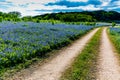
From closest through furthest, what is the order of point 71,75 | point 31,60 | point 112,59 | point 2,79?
point 2,79
point 71,75
point 31,60
point 112,59

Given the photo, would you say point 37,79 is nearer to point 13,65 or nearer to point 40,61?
point 13,65

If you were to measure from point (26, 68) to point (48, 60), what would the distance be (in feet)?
9.88

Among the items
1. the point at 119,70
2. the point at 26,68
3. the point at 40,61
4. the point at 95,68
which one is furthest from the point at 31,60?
the point at 119,70

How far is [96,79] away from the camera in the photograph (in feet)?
42.3

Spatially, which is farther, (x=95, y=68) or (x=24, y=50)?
(x=24, y=50)

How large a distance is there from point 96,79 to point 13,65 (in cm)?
478

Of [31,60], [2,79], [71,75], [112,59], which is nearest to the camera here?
[2,79]

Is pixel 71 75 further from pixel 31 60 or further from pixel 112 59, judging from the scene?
pixel 112 59

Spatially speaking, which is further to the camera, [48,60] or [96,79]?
[48,60]

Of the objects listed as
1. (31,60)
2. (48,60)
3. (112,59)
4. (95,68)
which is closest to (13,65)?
(31,60)

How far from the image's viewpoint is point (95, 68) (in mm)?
15609

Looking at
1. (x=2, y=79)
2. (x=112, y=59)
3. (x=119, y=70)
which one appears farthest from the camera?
(x=112, y=59)

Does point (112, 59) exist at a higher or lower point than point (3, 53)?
lower

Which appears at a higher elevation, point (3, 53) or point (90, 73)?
point (3, 53)
